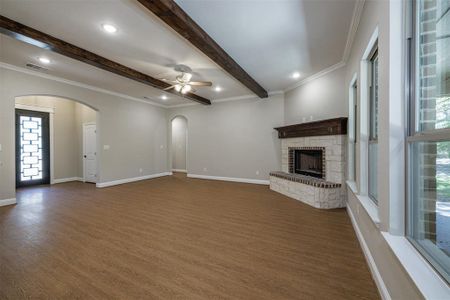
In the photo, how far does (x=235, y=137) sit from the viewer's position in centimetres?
668

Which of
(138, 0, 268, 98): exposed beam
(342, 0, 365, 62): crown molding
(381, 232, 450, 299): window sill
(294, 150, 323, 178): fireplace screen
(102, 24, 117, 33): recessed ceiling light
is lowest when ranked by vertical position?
(381, 232, 450, 299): window sill

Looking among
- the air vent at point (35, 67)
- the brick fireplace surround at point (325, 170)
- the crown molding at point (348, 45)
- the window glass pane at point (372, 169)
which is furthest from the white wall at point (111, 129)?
the window glass pane at point (372, 169)

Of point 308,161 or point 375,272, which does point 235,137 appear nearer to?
point 308,161

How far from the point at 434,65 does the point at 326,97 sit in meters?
3.41

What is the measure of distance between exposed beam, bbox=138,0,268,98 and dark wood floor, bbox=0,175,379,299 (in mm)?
2744

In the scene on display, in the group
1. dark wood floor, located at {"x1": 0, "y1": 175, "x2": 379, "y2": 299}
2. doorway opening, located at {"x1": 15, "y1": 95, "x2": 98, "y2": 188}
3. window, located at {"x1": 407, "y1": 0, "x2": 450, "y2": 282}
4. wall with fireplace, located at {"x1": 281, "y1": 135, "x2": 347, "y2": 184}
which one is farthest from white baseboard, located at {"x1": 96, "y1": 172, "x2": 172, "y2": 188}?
window, located at {"x1": 407, "y1": 0, "x2": 450, "y2": 282}

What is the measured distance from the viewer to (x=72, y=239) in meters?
2.52

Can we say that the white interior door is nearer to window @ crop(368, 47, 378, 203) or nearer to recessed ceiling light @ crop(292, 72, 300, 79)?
recessed ceiling light @ crop(292, 72, 300, 79)

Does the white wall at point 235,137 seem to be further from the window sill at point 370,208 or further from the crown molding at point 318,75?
the window sill at point 370,208

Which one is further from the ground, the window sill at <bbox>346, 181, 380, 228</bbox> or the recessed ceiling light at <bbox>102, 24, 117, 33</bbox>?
the recessed ceiling light at <bbox>102, 24, 117, 33</bbox>

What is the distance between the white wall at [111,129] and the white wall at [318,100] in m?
5.02

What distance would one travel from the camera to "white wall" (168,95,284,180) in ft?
19.8

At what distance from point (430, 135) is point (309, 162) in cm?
409

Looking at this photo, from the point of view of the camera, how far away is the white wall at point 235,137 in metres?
6.02
